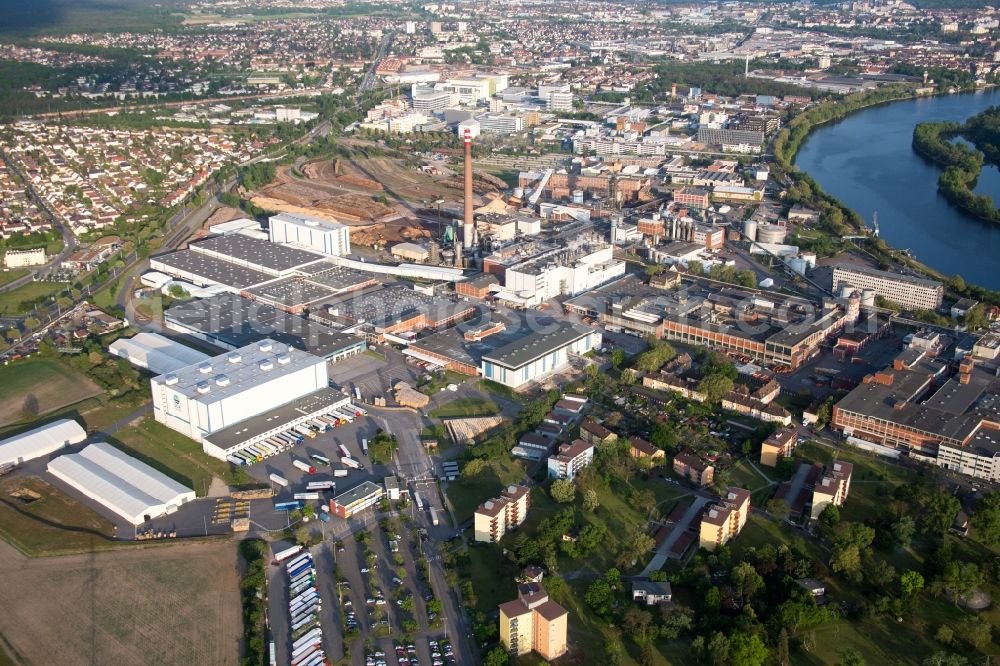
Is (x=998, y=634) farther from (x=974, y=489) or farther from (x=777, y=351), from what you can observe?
(x=777, y=351)

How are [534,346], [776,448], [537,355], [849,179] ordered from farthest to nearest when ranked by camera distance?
[849,179] < [534,346] < [537,355] < [776,448]

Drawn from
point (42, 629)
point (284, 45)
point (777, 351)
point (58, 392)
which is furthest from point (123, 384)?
point (284, 45)

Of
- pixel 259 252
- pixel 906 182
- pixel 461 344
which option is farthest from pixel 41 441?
pixel 906 182

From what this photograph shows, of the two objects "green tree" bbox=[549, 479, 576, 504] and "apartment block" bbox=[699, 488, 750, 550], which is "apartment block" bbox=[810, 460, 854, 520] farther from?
"green tree" bbox=[549, 479, 576, 504]

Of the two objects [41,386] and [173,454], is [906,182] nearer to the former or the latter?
[173,454]

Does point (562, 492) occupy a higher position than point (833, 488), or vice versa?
point (833, 488)

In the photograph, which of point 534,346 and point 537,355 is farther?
point 534,346

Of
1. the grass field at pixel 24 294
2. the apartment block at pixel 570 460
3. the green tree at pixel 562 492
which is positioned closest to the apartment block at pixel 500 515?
the green tree at pixel 562 492

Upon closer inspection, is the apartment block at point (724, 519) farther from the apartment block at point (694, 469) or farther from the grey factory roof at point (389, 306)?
the grey factory roof at point (389, 306)
